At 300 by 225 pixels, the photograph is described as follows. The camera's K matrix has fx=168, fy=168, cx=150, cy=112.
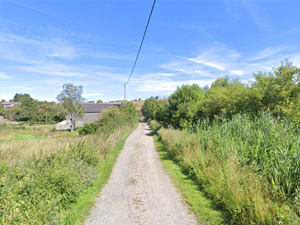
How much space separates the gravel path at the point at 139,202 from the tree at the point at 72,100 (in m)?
40.8

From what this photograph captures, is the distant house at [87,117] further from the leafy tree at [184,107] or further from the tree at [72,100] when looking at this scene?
the leafy tree at [184,107]

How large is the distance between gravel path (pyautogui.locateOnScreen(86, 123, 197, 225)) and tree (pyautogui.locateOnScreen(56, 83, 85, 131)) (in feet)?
134

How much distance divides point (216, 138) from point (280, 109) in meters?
4.74

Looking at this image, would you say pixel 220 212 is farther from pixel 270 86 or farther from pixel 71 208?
pixel 270 86

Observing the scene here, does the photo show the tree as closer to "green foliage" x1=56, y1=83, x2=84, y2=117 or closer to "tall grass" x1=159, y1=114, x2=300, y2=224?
"green foliage" x1=56, y1=83, x2=84, y2=117

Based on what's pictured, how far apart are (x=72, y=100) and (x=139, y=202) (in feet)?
145

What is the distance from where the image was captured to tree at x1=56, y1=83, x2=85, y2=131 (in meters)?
42.9

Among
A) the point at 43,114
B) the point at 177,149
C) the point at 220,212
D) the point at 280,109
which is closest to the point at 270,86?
the point at 280,109

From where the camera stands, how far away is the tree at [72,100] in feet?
141

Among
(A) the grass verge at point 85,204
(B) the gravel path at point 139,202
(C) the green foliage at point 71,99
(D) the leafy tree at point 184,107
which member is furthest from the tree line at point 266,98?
(C) the green foliage at point 71,99

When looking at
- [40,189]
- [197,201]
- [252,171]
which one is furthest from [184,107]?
[40,189]

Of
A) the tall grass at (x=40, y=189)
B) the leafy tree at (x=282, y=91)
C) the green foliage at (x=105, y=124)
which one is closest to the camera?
the tall grass at (x=40, y=189)

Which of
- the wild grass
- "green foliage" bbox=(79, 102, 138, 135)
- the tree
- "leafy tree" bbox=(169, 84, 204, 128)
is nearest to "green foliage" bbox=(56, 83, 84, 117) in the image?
the tree

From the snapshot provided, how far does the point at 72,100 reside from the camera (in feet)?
→ 144
